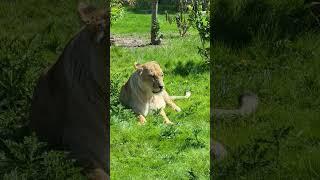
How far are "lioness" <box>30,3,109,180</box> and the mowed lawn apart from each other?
0.16 meters

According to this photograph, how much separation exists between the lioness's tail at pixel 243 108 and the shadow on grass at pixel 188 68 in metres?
0.45

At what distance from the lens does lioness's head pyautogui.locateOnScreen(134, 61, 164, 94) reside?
6.80 m

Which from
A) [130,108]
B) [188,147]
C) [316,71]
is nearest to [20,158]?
[130,108]

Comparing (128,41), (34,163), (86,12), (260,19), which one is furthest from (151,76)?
(260,19)

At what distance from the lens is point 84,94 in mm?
6742

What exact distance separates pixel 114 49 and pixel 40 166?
4.30 feet

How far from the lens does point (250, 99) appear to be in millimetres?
7715

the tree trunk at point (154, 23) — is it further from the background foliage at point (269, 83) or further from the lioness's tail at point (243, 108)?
the lioness's tail at point (243, 108)

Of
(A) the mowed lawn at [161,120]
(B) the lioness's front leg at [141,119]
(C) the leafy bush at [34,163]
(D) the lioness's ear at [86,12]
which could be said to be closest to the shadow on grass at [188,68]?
(A) the mowed lawn at [161,120]

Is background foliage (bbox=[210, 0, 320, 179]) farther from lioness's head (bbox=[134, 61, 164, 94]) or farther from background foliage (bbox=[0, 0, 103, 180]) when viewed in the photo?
background foliage (bbox=[0, 0, 103, 180])

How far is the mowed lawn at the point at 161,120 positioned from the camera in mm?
6637

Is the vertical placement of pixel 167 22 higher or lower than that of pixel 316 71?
higher

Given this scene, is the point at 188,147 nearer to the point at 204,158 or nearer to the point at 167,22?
the point at 204,158

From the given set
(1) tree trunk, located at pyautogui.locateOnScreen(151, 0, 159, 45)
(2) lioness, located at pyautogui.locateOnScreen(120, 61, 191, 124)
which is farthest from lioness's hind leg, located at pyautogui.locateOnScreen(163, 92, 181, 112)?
(1) tree trunk, located at pyautogui.locateOnScreen(151, 0, 159, 45)
